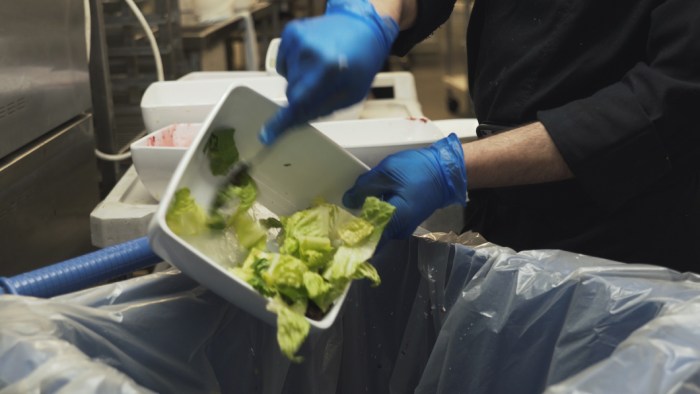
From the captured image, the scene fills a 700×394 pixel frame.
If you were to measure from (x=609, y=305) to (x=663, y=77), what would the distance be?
325 millimetres

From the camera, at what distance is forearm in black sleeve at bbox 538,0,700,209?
896mm

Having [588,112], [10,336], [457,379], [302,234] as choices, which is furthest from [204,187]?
[588,112]

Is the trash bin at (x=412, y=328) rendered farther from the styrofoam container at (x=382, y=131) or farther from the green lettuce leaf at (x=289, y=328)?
the styrofoam container at (x=382, y=131)

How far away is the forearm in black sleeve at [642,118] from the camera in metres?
0.90

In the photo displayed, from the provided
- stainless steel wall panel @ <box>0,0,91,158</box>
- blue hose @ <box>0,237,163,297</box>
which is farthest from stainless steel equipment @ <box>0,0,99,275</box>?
blue hose @ <box>0,237,163,297</box>

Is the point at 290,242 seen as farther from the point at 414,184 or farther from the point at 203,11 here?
the point at 203,11

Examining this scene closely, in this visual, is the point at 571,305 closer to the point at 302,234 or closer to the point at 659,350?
the point at 659,350

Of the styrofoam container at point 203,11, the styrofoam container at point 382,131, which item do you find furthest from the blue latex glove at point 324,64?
the styrofoam container at point 203,11

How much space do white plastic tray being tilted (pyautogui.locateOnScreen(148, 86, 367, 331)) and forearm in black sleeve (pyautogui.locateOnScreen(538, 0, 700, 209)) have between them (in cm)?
30

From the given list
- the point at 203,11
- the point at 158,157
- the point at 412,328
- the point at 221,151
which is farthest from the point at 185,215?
the point at 203,11

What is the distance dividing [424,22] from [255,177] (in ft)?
1.60

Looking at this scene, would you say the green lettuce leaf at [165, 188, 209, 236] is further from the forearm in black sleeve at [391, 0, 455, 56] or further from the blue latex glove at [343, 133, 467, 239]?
the forearm in black sleeve at [391, 0, 455, 56]

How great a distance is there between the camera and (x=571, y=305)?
77 cm

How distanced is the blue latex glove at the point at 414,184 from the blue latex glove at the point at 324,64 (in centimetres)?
10
